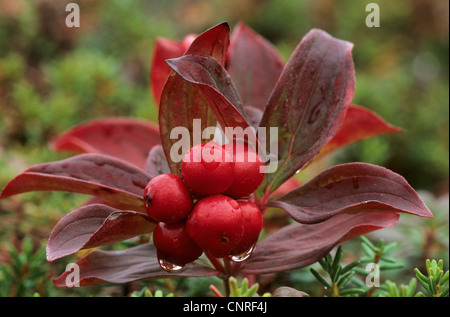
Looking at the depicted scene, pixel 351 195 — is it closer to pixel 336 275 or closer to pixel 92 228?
pixel 336 275

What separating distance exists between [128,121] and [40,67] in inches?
31.4

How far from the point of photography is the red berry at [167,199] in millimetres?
550

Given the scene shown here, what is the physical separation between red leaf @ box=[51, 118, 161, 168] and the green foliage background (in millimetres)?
135

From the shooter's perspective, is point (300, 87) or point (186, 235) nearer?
point (186, 235)

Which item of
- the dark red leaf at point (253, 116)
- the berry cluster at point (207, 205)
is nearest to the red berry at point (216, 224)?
the berry cluster at point (207, 205)

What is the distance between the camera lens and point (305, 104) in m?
0.68

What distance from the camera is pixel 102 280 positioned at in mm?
647

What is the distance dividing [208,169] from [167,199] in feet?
0.19

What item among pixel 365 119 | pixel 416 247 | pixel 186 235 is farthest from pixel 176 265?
pixel 416 247

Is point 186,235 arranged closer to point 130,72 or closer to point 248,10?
point 130,72

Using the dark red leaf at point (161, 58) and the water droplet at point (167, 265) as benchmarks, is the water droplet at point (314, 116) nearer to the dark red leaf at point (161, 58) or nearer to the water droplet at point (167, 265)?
the water droplet at point (167, 265)

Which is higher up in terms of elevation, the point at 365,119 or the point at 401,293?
the point at 365,119

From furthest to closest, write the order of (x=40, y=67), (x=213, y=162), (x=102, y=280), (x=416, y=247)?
(x=40, y=67)
(x=416, y=247)
(x=102, y=280)
(x=213, y=162)

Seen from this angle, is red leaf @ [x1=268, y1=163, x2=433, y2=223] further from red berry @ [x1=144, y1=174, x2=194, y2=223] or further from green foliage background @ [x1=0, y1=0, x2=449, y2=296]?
green foliage background @ [x1=0, y1=0, x2=449, y2=296]
